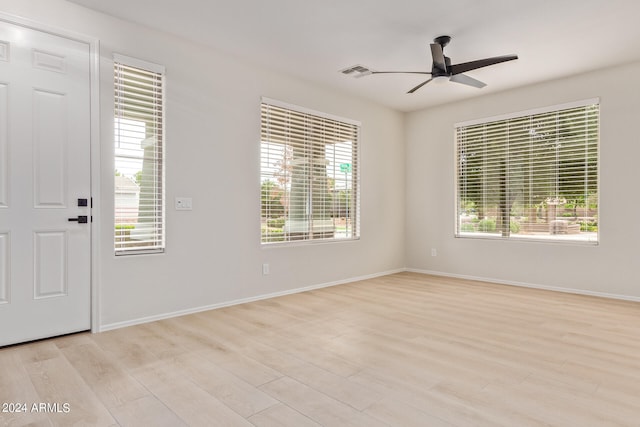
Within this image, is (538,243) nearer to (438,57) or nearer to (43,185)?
(438,57)

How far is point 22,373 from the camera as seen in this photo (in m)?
2.46

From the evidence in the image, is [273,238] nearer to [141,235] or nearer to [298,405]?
[141,235]

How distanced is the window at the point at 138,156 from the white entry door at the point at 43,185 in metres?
0.26

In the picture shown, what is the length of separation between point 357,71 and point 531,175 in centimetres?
287

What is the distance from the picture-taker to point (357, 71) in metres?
4.62

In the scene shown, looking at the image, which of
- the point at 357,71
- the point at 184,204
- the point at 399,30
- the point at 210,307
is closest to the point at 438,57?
the point at 399,30

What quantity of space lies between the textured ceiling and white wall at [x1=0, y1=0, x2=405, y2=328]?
21cm

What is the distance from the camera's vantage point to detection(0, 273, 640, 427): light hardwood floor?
1976 mm

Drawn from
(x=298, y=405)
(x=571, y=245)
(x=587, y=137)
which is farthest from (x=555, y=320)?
(x=298, y=405)

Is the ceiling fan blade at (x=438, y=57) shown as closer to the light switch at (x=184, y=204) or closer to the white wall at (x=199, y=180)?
the white wall at (x=199, y=180)

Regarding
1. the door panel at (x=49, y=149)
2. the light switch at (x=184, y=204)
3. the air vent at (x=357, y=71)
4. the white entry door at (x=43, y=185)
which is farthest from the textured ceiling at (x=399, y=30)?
the light switch at (x=184, y=204)

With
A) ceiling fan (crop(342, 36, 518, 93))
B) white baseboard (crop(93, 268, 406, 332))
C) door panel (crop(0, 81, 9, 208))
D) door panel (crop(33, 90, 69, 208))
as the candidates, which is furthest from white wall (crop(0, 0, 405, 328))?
ceiling fan (crop(342, 36, 518, 93))

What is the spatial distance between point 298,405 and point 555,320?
289cm

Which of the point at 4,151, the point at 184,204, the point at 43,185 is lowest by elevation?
the point at 184,204
